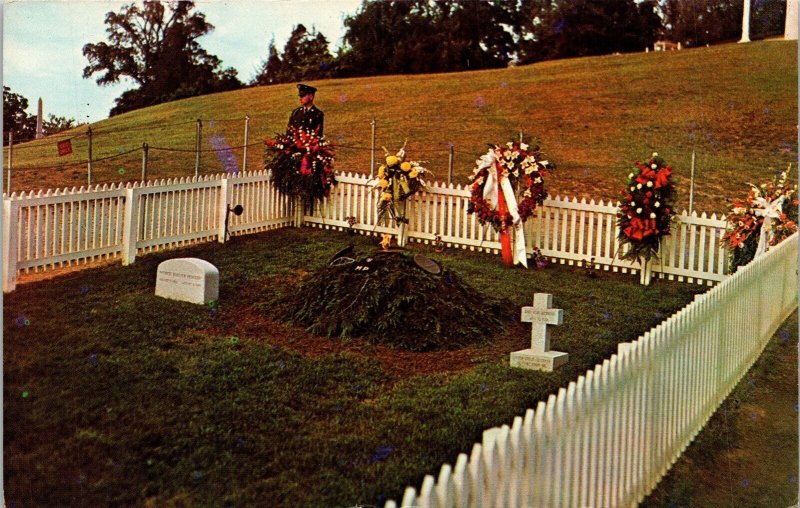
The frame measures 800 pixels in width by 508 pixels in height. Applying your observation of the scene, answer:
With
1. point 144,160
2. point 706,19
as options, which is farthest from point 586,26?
point 144,160

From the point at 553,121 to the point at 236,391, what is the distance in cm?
1161

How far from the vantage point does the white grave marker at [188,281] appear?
29.0 feet


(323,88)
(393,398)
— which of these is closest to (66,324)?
(393,398)

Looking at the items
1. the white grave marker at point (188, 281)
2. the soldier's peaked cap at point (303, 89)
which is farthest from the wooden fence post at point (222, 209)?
the soldier's peaked cap at point (303, 89)

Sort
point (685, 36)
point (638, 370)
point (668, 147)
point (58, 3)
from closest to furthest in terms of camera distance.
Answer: point (638, 370)
point (58, 3)
point (685, 36)
point (668, 147)

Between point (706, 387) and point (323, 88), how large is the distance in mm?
4272

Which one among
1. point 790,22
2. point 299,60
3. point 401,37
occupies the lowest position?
point 299,60

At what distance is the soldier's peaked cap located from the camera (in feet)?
28.0

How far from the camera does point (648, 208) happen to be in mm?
10922

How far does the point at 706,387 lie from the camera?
288 inches

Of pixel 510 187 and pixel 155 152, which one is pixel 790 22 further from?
pixel 155 152

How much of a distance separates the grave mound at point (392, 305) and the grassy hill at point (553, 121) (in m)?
1.68

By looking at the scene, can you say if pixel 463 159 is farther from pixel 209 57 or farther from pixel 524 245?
pixel 209 57

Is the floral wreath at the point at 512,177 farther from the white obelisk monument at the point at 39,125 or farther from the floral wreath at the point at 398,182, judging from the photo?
the white obelisk monument at the point at 39,125
